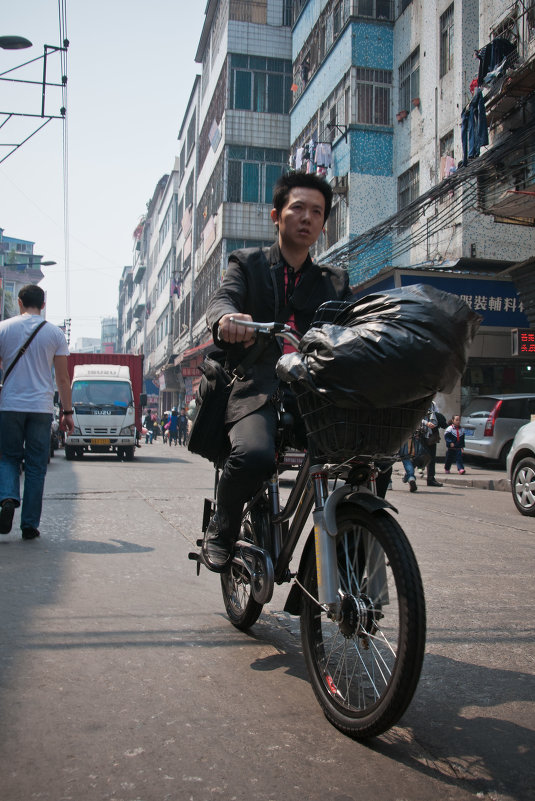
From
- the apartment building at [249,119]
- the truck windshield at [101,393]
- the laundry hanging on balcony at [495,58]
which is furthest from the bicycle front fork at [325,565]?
the apartment building at [249,119]

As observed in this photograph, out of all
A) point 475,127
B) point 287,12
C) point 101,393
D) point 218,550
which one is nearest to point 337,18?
point 287,12

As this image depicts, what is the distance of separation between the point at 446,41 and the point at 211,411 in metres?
20.1

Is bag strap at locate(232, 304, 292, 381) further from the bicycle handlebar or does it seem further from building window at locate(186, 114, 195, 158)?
building window at locate(186, 114, 195, 158)

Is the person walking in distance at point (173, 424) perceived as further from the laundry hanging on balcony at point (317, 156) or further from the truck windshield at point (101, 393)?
the truck windshield at point (101, 393)

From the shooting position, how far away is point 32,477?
5.71 metres

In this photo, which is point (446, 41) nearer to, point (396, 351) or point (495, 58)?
point (495, 58)

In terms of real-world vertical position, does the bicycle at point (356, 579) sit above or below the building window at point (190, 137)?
below

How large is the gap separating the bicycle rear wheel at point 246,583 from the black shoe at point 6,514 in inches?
102

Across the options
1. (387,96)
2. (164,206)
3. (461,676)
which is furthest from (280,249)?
(164,206)

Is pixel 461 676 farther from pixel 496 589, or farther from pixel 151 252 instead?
pixel 151 252

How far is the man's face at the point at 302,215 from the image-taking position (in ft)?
10.4

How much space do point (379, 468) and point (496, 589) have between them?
2298 millimetres

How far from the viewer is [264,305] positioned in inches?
127

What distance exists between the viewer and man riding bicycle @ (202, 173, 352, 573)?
2.95 metres
